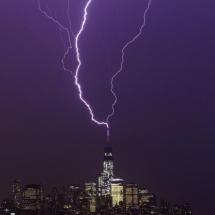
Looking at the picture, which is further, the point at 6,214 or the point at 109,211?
the point at 109,211

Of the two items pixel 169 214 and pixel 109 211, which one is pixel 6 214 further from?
pixel 169 214

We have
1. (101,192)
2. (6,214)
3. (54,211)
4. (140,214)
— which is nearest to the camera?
(6,214)

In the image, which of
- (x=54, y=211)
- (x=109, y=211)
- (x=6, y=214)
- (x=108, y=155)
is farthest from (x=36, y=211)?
(x=108, y=155)

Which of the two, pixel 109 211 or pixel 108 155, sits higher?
pixel 108 155

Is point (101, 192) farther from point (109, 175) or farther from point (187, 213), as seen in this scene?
point (187, 213)

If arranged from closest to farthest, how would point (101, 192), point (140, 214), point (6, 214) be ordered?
point (6, 214) → point (140, 214) → point (101, 192)

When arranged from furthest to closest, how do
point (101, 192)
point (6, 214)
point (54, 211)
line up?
point (101, 192), point (54, 211), point (6, 214)

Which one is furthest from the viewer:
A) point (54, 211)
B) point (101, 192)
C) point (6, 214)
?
point (101, 192)

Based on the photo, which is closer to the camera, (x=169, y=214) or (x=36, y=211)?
(x=36, y=211)

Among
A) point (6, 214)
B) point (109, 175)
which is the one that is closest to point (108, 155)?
point (109, 175)
